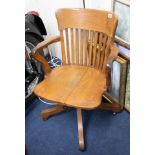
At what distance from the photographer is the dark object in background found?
6.07ft

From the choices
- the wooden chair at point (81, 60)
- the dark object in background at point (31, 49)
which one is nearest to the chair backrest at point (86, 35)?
the wooden chair at point (81, 60)

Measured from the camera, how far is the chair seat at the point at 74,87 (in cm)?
135

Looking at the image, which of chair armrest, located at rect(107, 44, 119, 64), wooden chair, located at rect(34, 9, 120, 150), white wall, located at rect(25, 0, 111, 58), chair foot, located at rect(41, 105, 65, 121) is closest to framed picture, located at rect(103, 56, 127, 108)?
wooden chair, located at rect(34, 9, 120, 150)

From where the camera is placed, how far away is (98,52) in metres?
1.61

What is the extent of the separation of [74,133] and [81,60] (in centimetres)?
58

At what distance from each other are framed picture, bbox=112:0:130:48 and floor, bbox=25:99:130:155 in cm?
61

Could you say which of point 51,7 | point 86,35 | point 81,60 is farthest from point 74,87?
point 51,7

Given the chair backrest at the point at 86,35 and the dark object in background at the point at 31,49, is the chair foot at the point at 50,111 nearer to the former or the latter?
the dark object in background at the point at 31,49

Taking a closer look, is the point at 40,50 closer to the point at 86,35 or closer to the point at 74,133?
the point at 86,35

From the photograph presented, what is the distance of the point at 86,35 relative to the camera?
1.61 m
